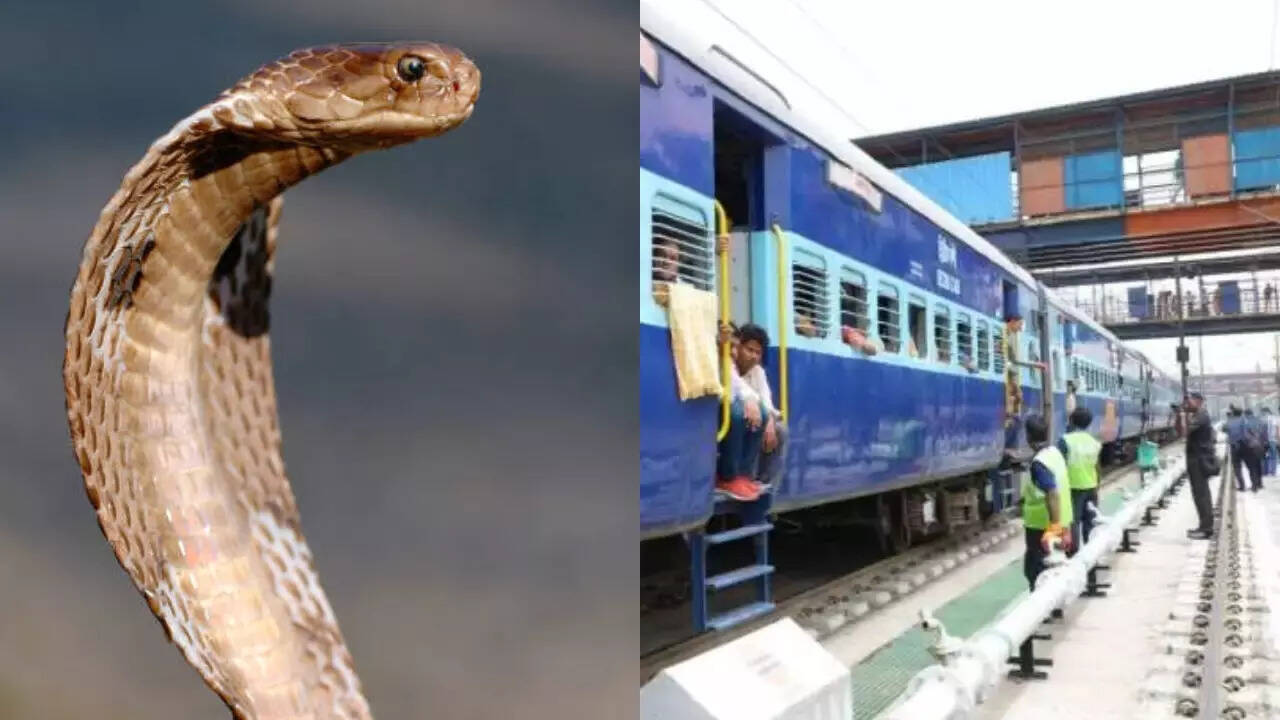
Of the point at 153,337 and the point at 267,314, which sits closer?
the point at 153,337

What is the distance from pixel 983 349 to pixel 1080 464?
1.99 metres

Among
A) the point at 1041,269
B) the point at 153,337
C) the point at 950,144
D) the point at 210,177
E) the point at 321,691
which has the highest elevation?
the point at 950,144

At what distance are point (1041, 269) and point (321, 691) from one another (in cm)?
2303

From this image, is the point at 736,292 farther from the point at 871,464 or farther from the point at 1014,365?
the point at 1014,365

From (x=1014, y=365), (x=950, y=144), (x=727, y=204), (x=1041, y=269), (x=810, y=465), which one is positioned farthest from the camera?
(x=1041, y=269)

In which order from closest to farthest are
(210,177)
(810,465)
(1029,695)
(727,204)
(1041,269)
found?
(210,177) < (1029,695) < (810,465) < (727,204) < (1041,269)

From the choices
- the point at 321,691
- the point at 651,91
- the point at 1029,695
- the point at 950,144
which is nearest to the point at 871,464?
the point at 1029,695

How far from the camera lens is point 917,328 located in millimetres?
7176

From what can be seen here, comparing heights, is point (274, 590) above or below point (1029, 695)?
above

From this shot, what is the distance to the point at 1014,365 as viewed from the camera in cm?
1051

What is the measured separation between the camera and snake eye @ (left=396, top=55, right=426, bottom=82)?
0.90 metres

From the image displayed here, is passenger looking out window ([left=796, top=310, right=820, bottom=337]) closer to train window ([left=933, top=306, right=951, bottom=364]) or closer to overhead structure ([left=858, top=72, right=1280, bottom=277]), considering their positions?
train window ([left=933, top=306, right=951, bottom=364])

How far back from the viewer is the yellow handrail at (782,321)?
4766 millimetres

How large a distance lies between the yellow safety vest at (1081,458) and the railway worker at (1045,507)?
1.51 m
